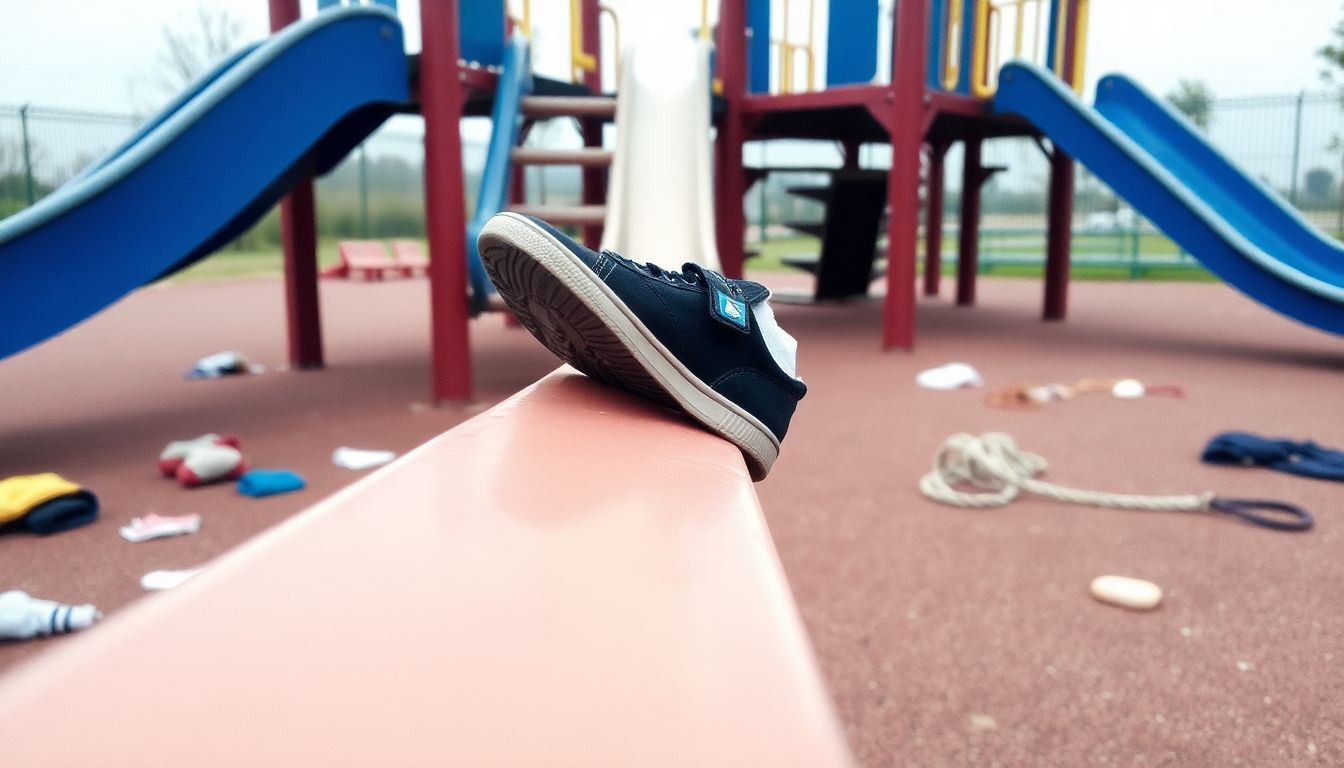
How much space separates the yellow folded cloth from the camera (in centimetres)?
284

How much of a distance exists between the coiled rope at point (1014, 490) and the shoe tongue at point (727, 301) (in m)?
2.12

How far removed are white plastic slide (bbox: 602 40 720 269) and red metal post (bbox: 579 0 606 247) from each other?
1.12m

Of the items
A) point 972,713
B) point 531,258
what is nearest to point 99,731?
point 531,258

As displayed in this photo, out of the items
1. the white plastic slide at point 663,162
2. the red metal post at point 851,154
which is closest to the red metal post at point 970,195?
the red metal post at point 851,154

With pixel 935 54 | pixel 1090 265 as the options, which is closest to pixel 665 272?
pixel 935 54

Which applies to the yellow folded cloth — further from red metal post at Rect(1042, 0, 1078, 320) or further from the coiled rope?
red metal post at Rect(1042, 0, 1078, 320)

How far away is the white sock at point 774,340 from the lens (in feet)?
4.07

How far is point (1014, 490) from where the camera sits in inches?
123

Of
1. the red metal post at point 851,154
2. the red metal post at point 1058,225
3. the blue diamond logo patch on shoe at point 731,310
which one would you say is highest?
the red metal post at point 851,154

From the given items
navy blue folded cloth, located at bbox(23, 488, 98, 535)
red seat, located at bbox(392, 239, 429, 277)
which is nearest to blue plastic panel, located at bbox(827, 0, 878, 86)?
navy blue folded cloth, located at bbox(23, 488, 98, 535)

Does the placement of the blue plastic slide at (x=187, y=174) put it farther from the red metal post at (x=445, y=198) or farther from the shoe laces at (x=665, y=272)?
the shoe laces at (x=665, y=272)

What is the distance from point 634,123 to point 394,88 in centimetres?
136

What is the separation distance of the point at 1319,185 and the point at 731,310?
17.6m

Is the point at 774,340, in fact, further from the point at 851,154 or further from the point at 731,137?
the point at 851,154
